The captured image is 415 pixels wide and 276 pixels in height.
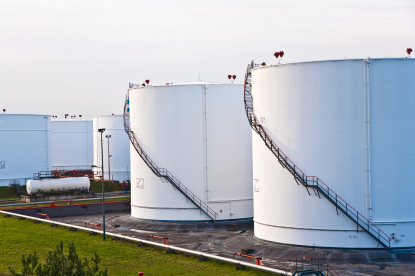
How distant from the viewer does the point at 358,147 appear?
32938mm

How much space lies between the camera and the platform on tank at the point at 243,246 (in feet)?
97.6

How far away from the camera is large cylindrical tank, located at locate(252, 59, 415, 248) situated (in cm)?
3288

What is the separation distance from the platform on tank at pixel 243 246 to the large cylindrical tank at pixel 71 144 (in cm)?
4768

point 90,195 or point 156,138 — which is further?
point 90,195

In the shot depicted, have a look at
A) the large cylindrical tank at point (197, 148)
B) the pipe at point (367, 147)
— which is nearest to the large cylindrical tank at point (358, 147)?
the pipe at point (367, 147)

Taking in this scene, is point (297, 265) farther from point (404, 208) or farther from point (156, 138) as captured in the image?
point (156, 138)

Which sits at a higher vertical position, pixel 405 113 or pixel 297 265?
pixel 405 113

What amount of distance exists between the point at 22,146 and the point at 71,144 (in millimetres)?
24259

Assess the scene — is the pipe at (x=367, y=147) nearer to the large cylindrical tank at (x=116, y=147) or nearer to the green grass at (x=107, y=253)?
the green grass at (x=107, y=253)

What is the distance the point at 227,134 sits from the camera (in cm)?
4697

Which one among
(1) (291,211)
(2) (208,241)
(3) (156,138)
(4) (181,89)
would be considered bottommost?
(2) (208,241)

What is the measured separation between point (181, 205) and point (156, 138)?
6.36 meters

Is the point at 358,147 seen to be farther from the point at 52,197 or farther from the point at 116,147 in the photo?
the point at 116,147

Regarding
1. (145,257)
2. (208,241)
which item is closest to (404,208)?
(208,241)
